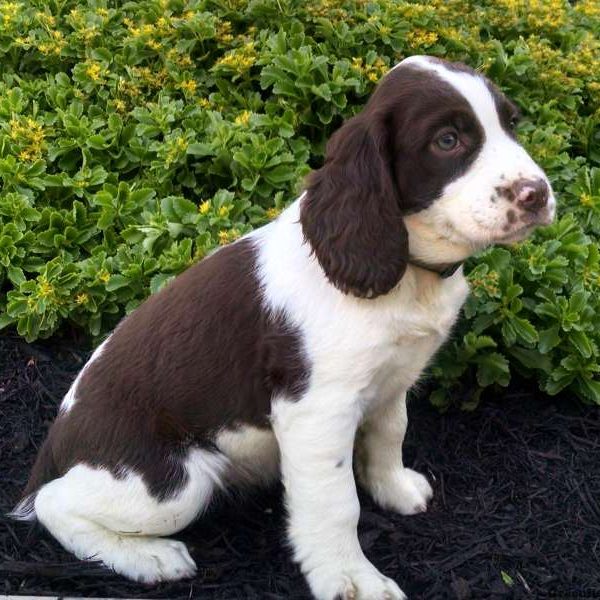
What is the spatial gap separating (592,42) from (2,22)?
3.82 m

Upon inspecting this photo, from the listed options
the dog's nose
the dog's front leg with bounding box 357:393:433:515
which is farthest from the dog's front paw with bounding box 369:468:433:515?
the dog's nose

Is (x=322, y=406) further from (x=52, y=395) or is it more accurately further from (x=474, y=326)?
(x=52, y=395)

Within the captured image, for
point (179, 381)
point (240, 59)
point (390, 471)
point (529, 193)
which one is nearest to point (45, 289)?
point (179, 381)

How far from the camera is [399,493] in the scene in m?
3.91

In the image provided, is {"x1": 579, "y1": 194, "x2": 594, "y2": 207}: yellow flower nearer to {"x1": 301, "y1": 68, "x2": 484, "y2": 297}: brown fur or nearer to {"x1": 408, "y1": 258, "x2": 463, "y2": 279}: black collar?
{"x1": 408, "y1": 258, "x2": 463, "y2": 279}: black collar

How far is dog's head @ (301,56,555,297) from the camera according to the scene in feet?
9.44

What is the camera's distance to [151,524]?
11.4ft

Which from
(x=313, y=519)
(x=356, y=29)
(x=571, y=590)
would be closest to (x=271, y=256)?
(x=313, y=519)

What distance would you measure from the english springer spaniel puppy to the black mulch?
0.51ft

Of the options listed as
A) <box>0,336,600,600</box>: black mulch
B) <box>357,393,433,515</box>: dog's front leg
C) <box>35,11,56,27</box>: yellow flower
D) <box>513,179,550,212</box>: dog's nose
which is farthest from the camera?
<box>35,11,56,27</box>: yellow flower

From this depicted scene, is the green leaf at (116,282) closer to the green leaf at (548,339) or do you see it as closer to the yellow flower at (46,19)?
the green leaf at (548,339)

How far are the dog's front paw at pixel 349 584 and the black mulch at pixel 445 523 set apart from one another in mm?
178

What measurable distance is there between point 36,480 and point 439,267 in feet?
5.89

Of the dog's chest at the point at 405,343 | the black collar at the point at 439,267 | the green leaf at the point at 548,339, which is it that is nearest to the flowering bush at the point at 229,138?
the green leaf at the point at 548,339
